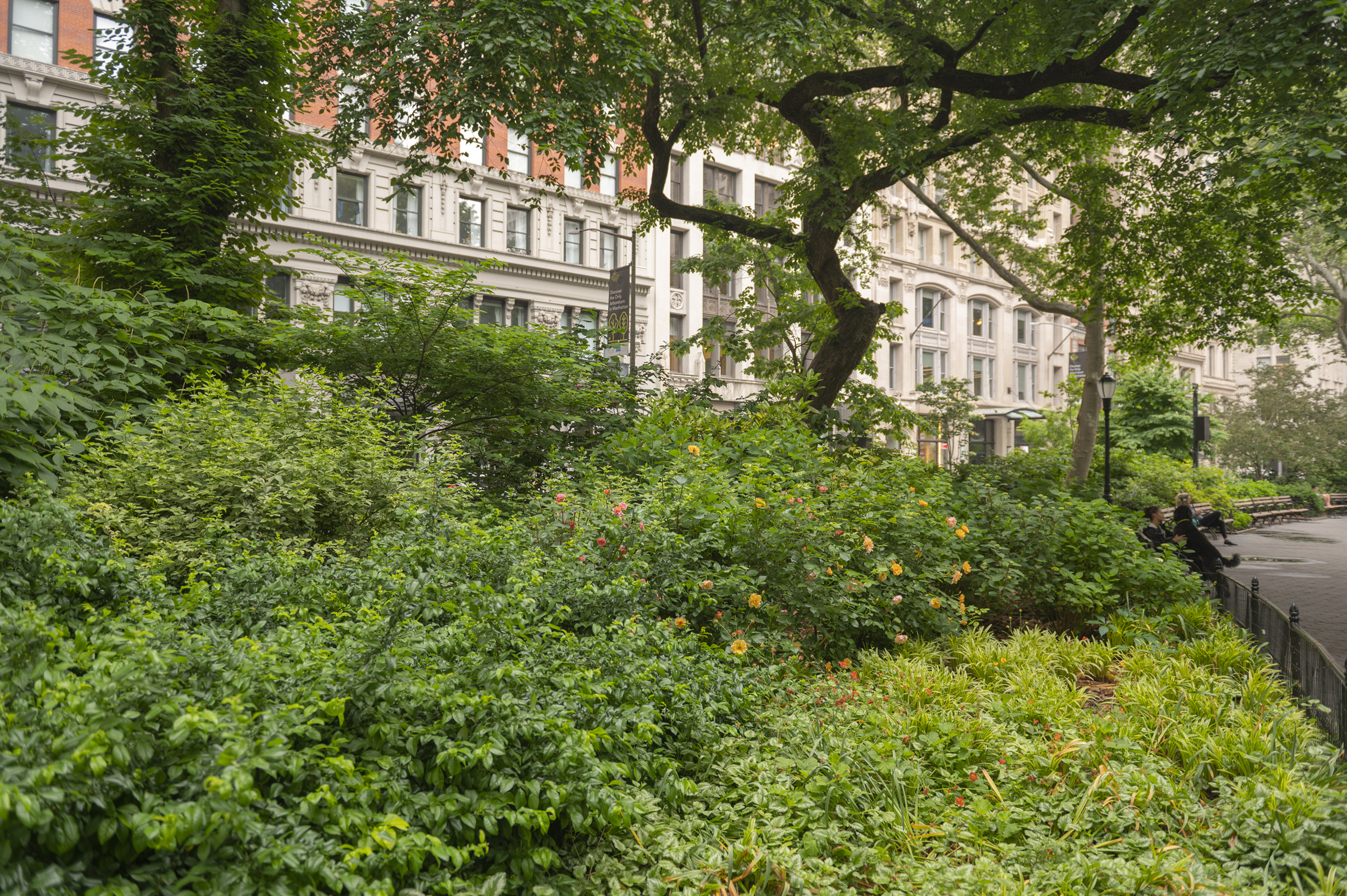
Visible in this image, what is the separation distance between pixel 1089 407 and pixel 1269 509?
18182mm

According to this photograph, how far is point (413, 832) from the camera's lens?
294 cm

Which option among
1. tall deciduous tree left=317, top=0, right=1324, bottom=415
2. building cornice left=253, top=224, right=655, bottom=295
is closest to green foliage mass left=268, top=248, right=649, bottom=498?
tall deciduous tree left=317, top=0, right=1324, bottom=415

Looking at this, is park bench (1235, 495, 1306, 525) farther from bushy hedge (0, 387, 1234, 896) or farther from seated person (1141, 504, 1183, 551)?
bushy hedge (0, 387, 1234, 896)

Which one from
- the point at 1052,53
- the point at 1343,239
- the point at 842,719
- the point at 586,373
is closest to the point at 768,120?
the point at 1052,53

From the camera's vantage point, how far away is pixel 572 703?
3.83 metres

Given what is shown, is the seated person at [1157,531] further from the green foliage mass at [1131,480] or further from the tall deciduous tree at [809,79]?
the tall deciduous tree at [809,79]

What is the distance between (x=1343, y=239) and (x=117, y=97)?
47.3 feet

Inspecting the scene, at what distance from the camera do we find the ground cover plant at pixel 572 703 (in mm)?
2729

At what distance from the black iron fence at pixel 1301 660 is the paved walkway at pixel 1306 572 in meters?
1.83

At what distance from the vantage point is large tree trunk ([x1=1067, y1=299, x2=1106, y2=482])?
65.6 ft

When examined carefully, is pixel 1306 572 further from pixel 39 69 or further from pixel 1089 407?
pixel 39 69

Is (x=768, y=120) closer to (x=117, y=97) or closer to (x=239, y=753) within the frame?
(x=117, y=97)

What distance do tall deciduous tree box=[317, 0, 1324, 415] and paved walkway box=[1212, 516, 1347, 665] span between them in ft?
21.2

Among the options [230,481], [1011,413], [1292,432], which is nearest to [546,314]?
[230,481]
